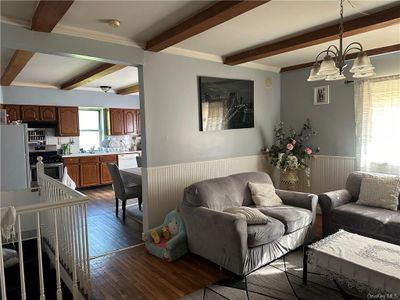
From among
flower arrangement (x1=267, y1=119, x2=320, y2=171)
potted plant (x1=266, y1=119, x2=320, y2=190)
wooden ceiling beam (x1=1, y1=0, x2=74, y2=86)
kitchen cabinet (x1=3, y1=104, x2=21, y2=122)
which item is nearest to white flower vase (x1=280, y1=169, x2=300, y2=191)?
→ potted plant (x1=266, y1=119, x2=320, y2=190)

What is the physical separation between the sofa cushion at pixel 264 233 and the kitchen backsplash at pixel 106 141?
19.2 feet

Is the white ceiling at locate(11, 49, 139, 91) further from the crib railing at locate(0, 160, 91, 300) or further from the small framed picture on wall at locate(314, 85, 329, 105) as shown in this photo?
the small framed picture on wall at locate(314, 85, 329, 105)

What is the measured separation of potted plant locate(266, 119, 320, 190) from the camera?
14.8 ft

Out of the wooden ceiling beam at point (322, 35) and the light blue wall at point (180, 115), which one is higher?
the wooden ceiling beam at point (322, 35)

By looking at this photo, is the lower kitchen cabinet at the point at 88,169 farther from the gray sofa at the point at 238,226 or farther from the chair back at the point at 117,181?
the gray sofa at the point at 238,226

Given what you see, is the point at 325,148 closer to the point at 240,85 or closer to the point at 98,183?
the point at 240,85

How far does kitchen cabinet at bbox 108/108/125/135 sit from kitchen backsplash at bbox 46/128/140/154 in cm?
28

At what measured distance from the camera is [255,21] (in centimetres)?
285

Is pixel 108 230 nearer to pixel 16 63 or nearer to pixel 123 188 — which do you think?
pixel 123 188

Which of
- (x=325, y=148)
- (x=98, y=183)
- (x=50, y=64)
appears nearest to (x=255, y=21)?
(x=325, y=148)

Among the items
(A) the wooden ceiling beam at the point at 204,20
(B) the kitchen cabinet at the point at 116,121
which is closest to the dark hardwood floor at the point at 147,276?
(A) the wooden ceiling beam at the point at 204,20

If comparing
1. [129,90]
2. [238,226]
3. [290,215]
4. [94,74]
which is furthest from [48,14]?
[129,90]

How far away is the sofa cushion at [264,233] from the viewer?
8.63 feet

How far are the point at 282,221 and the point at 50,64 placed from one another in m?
4.11
